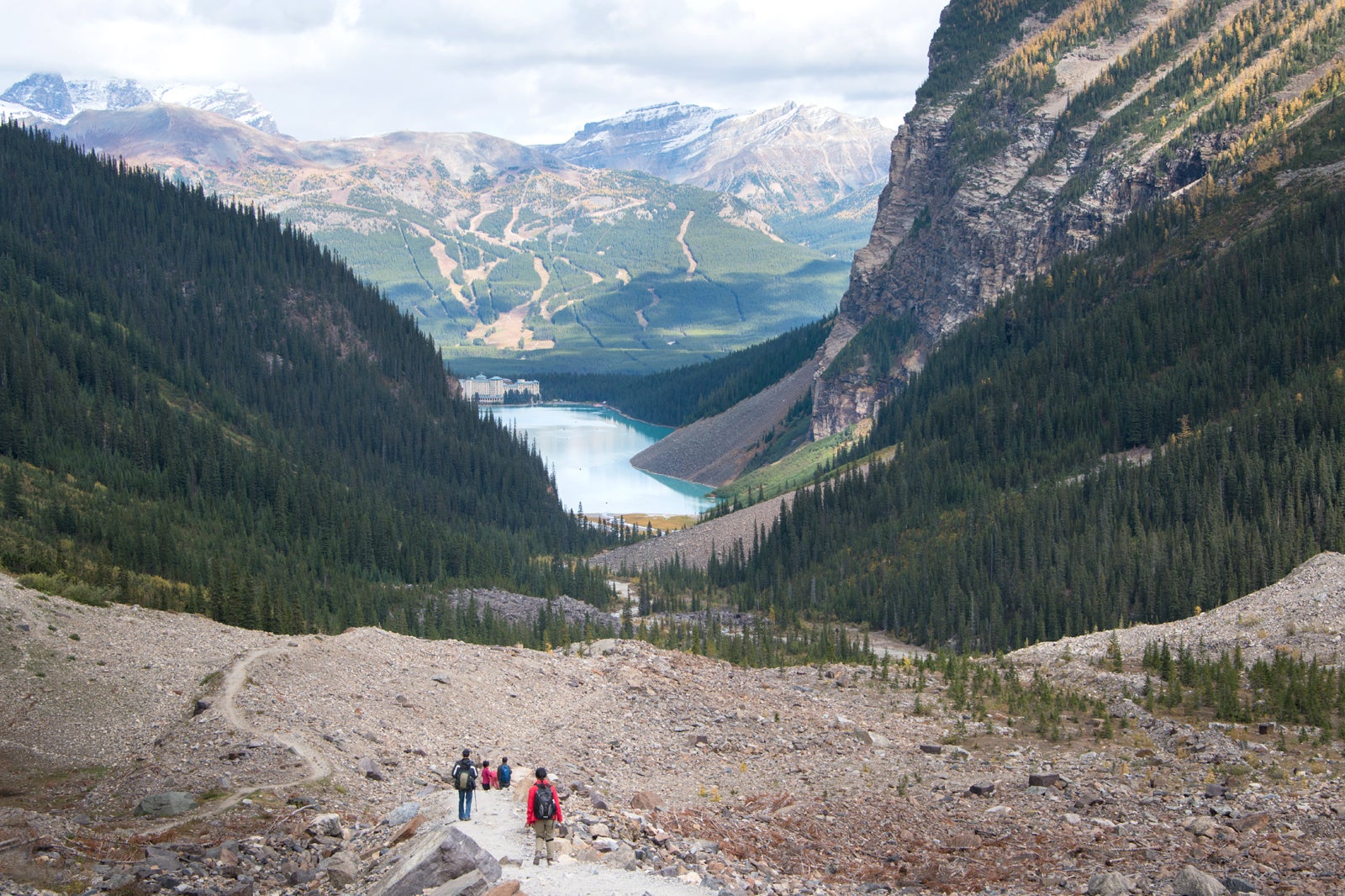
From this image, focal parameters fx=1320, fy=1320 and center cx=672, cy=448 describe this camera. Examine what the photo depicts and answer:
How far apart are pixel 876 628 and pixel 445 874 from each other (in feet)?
303

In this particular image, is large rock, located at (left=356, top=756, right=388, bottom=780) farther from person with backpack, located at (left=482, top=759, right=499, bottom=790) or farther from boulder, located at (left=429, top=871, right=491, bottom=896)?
boulder, located at (left=429, top=871, right=491, bottom=896)

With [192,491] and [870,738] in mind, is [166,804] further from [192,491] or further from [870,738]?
[192,491]

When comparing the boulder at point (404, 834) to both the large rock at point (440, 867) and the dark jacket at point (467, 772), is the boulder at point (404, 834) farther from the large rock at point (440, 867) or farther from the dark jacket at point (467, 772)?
the large rock at point (440, 867)

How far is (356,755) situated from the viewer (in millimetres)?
42781

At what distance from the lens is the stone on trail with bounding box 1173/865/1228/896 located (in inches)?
1346

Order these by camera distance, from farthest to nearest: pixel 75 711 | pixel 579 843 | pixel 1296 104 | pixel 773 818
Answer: pixel 1296 104 → pixel 75 711 → pixel 773 818 → pixel 579 843

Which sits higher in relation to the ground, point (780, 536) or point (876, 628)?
point (780, 536)

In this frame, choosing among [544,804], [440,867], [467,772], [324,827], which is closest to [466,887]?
[440,867]

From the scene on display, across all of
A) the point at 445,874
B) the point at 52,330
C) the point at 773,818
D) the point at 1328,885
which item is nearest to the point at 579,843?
the point at 445,874

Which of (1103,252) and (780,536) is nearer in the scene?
(780,536)

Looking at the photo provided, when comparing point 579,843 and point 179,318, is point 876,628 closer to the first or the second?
Answer: point 579,843

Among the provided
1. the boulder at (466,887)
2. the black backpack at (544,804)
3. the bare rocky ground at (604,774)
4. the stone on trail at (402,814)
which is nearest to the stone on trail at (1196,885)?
the bare rocky ground at (604,774)

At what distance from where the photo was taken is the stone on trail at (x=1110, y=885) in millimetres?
35250

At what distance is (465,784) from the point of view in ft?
117
